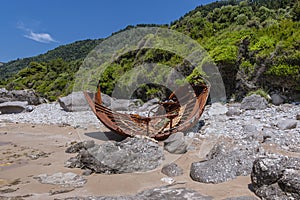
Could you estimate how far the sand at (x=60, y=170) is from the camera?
3.20m

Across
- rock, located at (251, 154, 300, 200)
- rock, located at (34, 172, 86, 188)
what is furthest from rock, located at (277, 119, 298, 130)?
rock, located at (34, 172, 86, 188)

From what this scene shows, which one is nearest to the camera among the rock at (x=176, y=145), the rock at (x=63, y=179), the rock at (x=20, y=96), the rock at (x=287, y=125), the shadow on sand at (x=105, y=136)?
the rock at (x=63, y=179)

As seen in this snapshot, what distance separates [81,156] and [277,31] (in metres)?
8.74

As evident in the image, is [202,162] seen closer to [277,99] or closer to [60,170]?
A: [60,170]

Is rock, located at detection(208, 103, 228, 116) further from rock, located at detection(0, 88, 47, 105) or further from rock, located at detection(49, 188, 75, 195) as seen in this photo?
rock, located at detection(0, 88, 47, 105)

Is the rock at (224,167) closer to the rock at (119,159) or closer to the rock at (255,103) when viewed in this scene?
the rock at (119,159)

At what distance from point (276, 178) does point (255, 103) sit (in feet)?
17.4

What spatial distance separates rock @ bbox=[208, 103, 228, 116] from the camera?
8.13 meters

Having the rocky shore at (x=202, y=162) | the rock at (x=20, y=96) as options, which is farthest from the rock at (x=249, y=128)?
the rock at (x=20, y=96)

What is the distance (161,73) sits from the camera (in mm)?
14250

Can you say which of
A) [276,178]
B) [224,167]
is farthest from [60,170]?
[276,178]

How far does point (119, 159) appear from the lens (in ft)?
13.6

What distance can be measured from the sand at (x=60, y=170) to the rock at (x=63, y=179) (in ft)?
0.31

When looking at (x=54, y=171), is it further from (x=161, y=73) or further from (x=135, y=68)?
(x=135, y=68)
